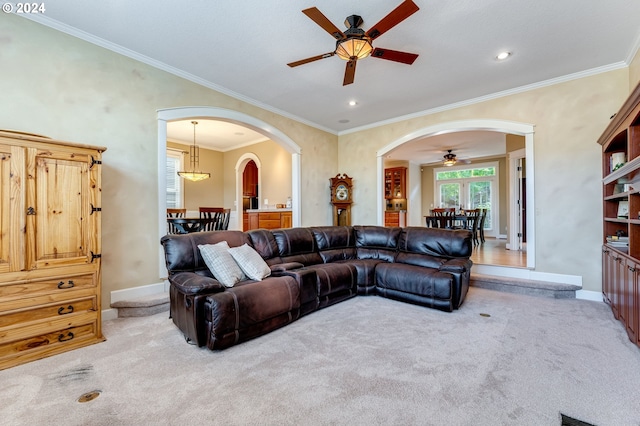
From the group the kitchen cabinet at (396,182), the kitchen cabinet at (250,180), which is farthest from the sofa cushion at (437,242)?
the kitchen cabinet at (396,182)

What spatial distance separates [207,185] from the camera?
27.2 ft

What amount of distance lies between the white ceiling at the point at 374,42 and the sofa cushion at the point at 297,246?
218 centimetres

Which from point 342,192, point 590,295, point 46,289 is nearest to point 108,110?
point 46,289

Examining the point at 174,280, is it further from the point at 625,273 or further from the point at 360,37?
the point at 625,273

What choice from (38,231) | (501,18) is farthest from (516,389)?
(38,231)

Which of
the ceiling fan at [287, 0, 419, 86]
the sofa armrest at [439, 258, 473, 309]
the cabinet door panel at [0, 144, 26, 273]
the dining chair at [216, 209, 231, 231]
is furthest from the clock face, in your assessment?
the cabinet door panel at [0, 144, 26, 273]

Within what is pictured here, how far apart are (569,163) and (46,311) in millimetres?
6123

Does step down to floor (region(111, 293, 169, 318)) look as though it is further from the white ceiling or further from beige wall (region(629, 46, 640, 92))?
beige wall (region(629, 46, 640, 92))

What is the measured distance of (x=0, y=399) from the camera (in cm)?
178

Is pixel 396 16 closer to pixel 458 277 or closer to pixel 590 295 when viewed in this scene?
pixel 458 277

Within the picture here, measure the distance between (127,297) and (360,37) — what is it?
3.73 m

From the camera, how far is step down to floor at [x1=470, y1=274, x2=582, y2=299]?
3.75 m

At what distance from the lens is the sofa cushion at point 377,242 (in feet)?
14.6

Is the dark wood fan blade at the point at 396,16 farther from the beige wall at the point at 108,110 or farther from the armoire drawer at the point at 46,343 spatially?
the armoire drawer at the point at 46,343
